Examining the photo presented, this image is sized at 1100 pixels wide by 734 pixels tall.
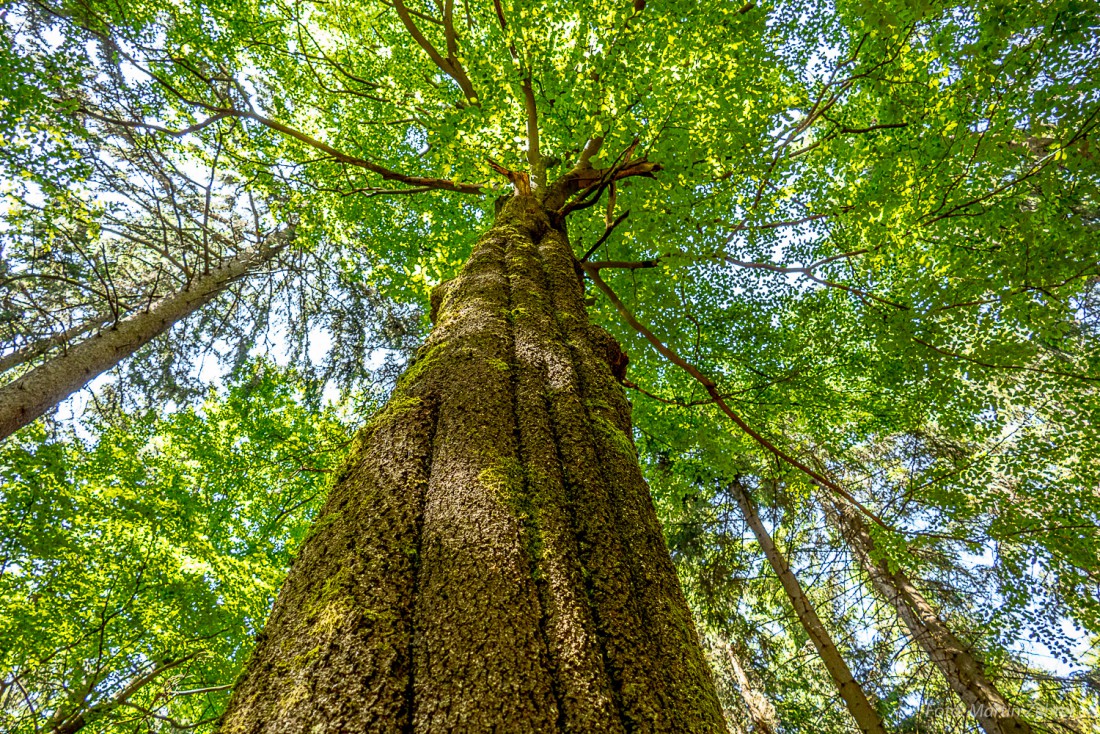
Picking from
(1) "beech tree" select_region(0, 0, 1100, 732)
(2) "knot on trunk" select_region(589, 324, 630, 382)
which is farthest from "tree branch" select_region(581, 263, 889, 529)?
(2) "knot on trunk" select_region(589, 324, 630, 382)

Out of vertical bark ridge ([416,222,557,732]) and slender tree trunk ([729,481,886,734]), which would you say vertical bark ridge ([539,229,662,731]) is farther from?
slender tree trunk ([729,481,886,734])

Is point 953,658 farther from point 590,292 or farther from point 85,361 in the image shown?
point 85,361

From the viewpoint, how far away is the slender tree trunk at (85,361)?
14.8 ft

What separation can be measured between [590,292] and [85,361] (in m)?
6.58

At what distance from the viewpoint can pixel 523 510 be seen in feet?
4.42

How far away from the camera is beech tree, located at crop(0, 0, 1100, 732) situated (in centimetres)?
111

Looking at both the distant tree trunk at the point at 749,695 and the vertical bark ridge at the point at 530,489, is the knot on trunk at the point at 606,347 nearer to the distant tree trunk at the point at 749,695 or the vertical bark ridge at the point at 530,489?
the vertical bark ridge at the point at 530,489

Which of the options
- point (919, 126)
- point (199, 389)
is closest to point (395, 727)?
point (919, 126)

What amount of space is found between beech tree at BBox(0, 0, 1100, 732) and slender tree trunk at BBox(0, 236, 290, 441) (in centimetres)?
8

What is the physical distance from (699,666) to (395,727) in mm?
752

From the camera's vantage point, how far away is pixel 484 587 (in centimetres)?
112

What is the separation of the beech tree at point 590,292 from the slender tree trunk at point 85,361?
3.2 inches

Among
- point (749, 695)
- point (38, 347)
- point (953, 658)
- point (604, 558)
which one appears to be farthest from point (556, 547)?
point (749, 695)

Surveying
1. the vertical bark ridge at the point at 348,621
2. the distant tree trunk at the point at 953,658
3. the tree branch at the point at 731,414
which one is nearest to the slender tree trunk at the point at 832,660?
the distant tree trunk at the point at 953,658
